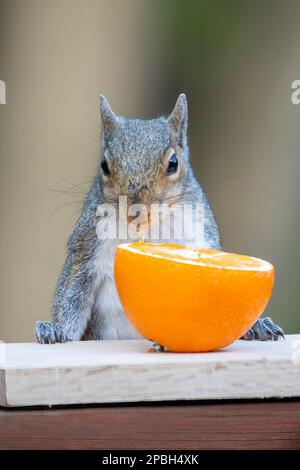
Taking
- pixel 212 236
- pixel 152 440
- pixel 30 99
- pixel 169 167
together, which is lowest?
pixel 152 440

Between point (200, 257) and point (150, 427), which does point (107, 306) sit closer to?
point (200, 257)

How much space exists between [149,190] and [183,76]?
3.50ft

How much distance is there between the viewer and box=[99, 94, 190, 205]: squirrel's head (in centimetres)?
148

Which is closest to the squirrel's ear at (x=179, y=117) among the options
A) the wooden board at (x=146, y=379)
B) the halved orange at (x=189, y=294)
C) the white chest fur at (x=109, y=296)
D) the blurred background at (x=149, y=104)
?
the white chest fur at (x=109, y=296)

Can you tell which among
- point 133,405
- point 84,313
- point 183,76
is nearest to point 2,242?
point 183,76

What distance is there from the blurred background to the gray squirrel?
2.41 feet

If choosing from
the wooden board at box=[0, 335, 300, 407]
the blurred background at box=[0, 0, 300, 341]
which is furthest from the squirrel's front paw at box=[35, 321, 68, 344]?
the blurred background at box=[0, 0, 300, 341]

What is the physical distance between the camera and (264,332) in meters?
1.41

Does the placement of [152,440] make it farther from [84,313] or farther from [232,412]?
[84,313]

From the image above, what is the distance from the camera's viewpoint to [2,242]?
2.47 meters

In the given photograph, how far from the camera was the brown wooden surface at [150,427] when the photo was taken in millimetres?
1014

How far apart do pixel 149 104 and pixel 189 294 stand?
1407mm

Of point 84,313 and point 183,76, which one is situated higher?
point 183,76

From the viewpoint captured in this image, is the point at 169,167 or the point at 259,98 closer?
the point at 169,167
